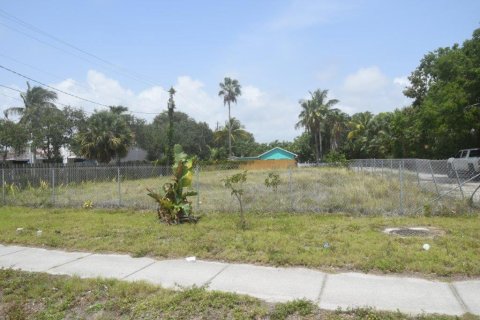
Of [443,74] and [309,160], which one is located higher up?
[443,74]

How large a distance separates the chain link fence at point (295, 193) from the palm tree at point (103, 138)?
14939 millimetres

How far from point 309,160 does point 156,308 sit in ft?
209

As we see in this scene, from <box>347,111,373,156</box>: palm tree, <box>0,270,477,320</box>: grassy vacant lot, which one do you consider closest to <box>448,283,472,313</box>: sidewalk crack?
<box>0,270,477,320</box>: grassy vacant lot

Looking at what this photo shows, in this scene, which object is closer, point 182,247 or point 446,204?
point 182,247

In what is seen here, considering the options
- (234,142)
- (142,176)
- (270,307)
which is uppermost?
(234,142)

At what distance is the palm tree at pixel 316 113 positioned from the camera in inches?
2290

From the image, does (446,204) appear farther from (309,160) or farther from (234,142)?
(234,142)

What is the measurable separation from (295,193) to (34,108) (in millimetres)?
34527

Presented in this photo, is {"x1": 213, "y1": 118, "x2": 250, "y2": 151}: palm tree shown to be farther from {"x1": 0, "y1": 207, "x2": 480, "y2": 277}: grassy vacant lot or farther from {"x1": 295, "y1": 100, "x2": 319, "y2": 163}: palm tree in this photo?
{"x1": 0, "y1": 207, "x2": 480, "y2": 277}: grassy vacant lot

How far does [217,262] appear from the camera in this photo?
7.19 meters

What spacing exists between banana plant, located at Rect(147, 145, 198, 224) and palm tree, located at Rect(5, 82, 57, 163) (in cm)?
2869

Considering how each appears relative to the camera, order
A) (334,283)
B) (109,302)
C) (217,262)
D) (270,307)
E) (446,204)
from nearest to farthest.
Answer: (270,307) < (109,302) < (334,283) < (217,262) < (446,204)

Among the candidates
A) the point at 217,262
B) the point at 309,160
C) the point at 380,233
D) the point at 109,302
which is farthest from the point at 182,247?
the point at 309,160

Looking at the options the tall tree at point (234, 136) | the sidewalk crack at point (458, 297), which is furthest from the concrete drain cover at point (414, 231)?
the tall tree at point (234, 136)
